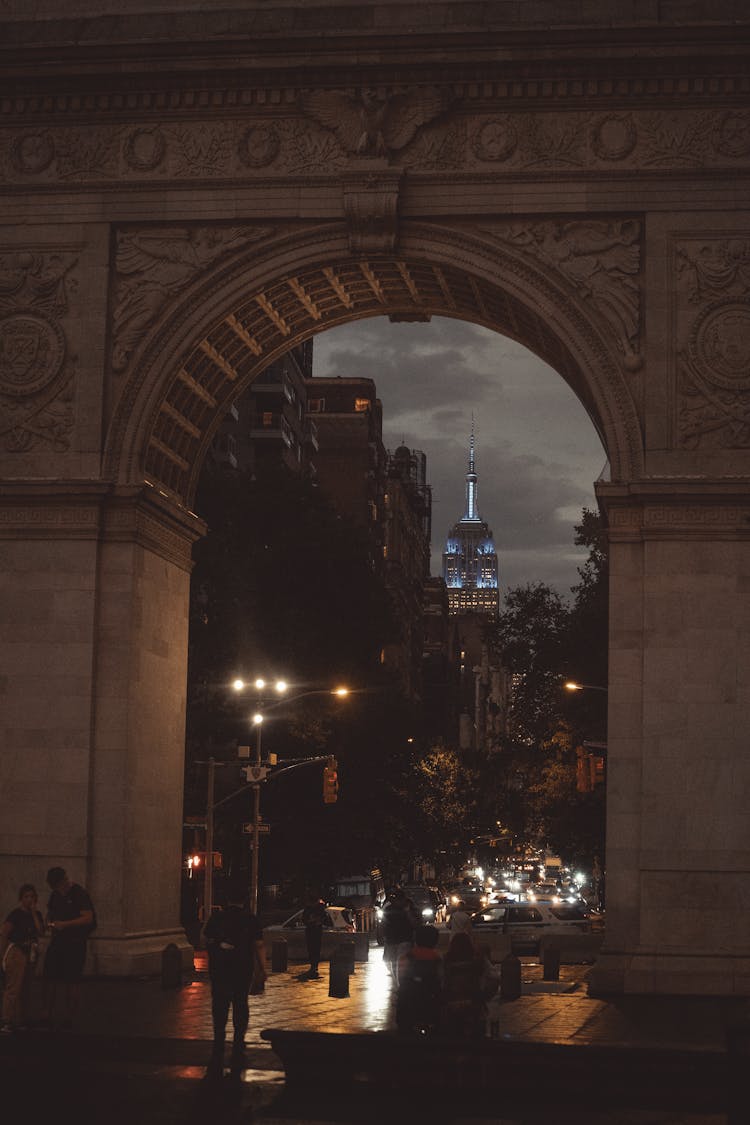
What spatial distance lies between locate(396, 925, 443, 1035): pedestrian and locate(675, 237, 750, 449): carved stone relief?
14271mm

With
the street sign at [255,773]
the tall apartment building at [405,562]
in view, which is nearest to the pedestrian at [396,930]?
the street sign at [255,773]

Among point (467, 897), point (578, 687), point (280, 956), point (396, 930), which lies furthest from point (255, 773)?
point (467, 897)

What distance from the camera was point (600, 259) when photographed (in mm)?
34156

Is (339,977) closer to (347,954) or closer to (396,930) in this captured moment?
(347,954)

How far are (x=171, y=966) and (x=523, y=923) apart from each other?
1906 cm

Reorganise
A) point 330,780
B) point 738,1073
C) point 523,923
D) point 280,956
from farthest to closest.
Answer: point 330,780 → point 523,923 → point 280,956 → point 738,1073

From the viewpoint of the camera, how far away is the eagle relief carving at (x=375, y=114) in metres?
34.5

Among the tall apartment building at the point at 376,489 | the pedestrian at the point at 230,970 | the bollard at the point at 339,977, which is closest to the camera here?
the pedestrian at the point at 230,970

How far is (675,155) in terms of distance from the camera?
34000 mm

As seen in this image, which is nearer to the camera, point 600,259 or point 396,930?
point 396,930

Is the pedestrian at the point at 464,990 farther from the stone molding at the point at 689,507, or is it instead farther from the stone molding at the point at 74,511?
the stone molding at the point at 74,511

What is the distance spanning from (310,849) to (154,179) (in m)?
32.9

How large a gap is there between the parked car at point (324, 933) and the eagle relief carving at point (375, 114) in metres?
18.4

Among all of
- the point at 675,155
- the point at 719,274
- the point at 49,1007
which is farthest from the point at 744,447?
the point at 49,1007
